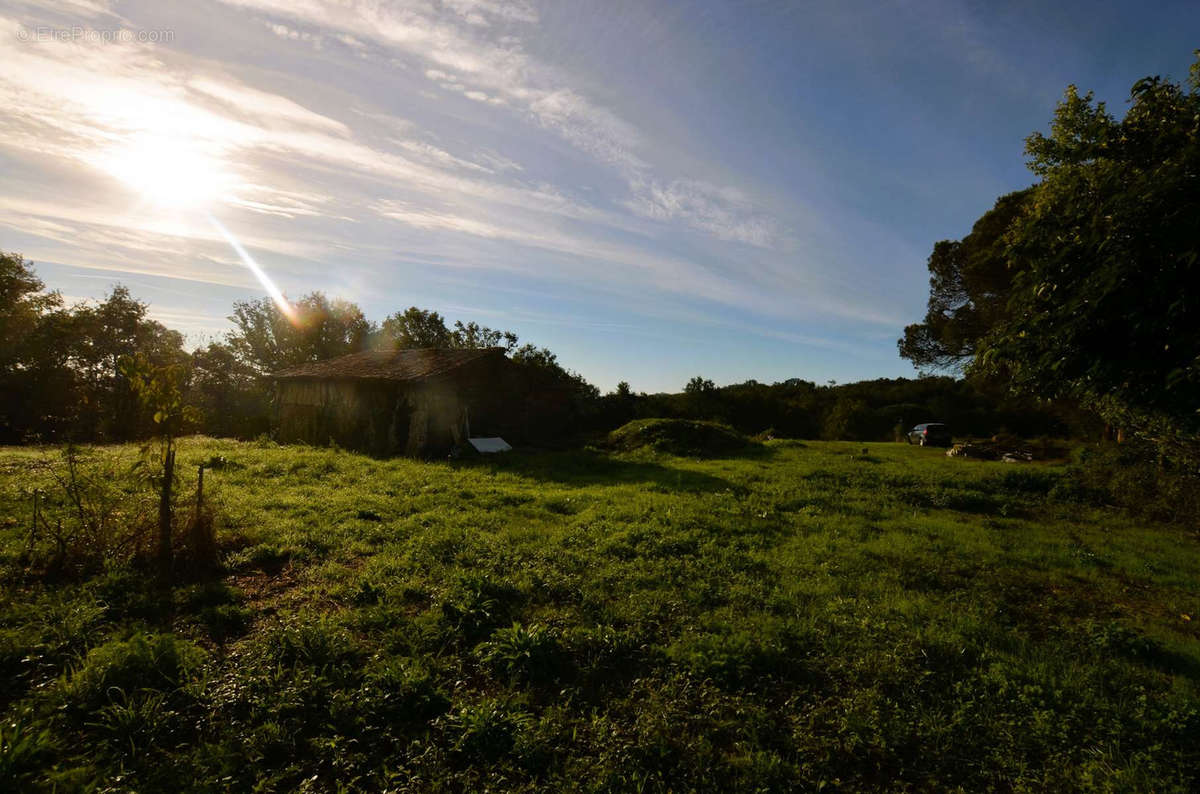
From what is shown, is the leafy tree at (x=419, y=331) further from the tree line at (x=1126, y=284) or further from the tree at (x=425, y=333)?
the tree line at (x=1126, y=284)

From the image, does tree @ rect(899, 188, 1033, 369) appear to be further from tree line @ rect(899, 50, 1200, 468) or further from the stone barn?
the stone barn

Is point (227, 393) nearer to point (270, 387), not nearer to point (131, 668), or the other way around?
point (270, 387)

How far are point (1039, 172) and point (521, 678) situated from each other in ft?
64.0

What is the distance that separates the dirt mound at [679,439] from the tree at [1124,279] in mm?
13700

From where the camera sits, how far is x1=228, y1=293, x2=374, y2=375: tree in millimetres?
45250

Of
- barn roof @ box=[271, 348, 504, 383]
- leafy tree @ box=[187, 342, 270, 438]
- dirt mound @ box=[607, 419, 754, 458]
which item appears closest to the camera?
barn roof @ box=[271, 348, 504, 383]

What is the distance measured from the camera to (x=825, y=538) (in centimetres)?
974

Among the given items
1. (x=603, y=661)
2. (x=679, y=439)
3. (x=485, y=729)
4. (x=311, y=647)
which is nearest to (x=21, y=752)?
(x=311, y=647)

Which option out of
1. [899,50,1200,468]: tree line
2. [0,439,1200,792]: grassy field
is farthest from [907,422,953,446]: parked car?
[0,439,1200,792]: grassy field

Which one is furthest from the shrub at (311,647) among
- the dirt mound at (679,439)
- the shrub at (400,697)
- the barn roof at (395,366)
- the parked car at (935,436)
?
the parked car at (935,436)

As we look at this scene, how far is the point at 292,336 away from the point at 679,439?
1578 inches

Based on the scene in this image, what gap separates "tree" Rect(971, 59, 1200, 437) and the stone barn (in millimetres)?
18074

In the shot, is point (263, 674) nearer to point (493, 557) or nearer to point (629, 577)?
point (493, 557)

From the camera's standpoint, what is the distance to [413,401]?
66.4ft
